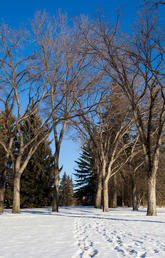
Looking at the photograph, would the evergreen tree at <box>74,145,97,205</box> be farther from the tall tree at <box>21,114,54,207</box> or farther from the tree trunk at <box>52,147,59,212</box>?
the tree trunk at <box>52,147,59,212</box>

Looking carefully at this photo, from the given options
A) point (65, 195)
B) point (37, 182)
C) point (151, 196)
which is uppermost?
point (151, 196)

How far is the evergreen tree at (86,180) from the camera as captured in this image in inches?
1545

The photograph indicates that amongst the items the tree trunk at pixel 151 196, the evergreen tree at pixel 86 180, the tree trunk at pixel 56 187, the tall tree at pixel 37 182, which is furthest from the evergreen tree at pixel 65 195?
the tree trunk at pixel 151 196

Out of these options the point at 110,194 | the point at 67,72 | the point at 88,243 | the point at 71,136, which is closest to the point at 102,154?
the point at 71,136

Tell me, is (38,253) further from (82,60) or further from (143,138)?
(82,60)

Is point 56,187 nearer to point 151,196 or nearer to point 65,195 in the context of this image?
point 151,196

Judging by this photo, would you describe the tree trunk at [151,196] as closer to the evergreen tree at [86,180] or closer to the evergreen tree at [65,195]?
the evergreen tree at [86,180]

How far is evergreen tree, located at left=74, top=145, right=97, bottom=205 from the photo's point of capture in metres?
39.2

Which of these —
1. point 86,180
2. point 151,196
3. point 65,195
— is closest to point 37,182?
point 86,180

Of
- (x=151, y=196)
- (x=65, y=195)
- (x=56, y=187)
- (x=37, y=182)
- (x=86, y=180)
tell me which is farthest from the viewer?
(x=65, y=195)

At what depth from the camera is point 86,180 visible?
132ft

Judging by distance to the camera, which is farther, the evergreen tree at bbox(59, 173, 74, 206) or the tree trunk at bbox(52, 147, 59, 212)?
the evergreen tree at bbox(59, 173, 74, 206)

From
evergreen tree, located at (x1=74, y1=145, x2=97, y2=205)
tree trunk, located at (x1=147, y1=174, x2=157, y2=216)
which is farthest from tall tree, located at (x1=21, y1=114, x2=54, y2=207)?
tree trunk, located at (x1=147, y1=174, x2=157, y2=216)

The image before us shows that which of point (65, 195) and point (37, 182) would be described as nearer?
point (37, 182)
